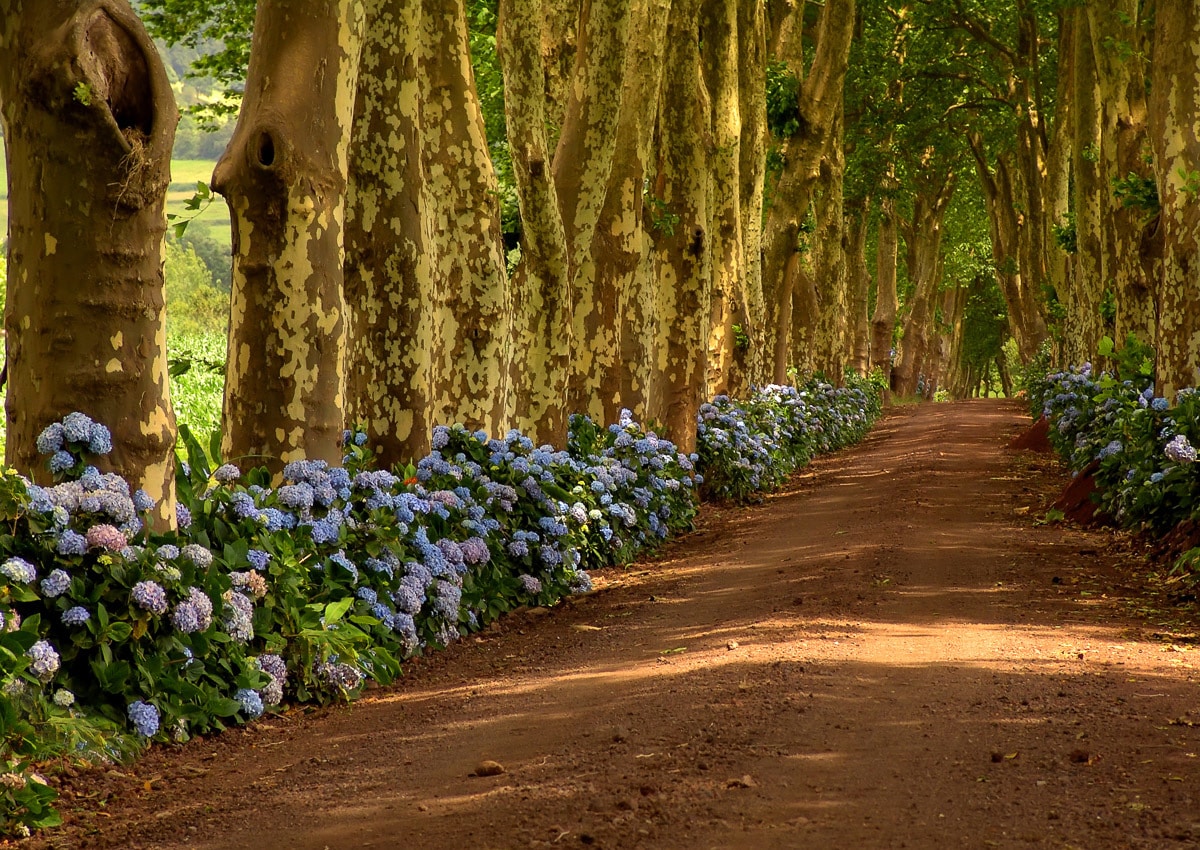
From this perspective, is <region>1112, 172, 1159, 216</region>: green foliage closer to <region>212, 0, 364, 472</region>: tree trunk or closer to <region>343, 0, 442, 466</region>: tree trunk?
<region>343, 0, 442, 466</region>: tree trunk

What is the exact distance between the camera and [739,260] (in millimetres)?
19625

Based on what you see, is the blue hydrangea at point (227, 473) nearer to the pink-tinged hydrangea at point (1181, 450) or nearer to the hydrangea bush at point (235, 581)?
the hydrangea bush at point (235, 581)

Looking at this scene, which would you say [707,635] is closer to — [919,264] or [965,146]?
[965,146]

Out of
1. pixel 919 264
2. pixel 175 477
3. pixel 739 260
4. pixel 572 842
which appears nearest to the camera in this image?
pixel 572 842

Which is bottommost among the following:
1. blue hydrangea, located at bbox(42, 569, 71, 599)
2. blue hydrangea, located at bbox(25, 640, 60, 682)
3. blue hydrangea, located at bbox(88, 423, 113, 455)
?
blue hydrangea, located at bbox(25, 640, 60, 682)

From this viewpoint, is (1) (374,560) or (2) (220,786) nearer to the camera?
(2) (220,786)

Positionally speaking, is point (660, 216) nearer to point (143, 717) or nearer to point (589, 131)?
point (589, 131)

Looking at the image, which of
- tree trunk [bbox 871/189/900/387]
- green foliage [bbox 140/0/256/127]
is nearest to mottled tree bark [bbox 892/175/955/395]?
tree trunk [bbox 871/189/900/387]

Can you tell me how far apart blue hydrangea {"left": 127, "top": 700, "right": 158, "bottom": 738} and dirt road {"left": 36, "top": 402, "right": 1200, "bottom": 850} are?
153mm

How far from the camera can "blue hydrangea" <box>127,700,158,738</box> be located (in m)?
5.10

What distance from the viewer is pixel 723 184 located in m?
17.5

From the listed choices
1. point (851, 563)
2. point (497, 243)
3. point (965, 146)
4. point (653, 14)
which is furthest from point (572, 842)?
point (965, 146)

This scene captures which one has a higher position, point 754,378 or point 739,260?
point 739,260

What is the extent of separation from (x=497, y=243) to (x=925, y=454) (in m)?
13.7
